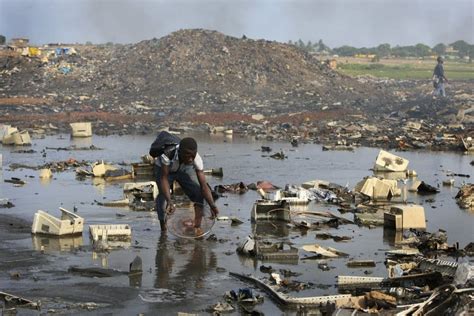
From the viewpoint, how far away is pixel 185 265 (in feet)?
32.0

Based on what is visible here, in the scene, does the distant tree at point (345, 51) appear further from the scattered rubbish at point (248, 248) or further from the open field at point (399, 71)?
the scattered rubbish at point (248, 248)

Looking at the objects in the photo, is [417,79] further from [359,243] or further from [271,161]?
[359,243]

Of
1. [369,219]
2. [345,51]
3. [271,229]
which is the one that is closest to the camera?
[271,229]

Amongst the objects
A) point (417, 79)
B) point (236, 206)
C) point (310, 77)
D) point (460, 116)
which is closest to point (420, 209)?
point (236, 206)

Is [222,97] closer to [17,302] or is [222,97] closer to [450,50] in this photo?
[17,302]

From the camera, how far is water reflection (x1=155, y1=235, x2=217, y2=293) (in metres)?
8.89

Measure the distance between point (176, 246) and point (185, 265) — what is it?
103 centimetres

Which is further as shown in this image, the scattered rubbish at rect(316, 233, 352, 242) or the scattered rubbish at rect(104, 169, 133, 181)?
the scattered rubbish at rect(104, 169, 133, 181)

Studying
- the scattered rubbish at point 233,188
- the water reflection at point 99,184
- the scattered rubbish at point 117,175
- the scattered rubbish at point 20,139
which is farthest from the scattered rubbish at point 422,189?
the scattered rubbish at point 20,139

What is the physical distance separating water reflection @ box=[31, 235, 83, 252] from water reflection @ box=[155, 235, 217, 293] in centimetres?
102

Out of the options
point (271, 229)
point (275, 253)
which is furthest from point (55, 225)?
point (271, 229)

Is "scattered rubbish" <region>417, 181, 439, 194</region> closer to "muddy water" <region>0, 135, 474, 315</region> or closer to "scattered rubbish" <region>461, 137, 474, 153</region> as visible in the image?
"muddy water" <region>0, 135, 474, 315</region>

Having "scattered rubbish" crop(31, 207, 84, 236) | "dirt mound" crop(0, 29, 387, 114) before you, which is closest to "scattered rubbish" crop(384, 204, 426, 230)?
"scattered rubbish" crop(31, 207, 84, 236)

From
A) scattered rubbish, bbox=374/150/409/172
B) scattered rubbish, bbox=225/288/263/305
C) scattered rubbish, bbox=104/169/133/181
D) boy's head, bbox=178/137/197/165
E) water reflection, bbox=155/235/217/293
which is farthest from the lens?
scattered rubbish, bbox=374/150/409/172
